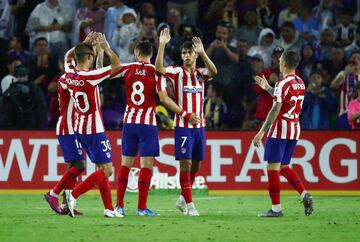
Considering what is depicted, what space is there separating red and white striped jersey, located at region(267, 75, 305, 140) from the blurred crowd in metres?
4.90

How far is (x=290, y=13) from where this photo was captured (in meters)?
21.2

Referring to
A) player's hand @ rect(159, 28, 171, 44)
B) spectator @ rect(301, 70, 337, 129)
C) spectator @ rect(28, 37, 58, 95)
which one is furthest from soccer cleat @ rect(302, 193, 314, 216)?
spectator @ rect(28, 37, 58, 95)

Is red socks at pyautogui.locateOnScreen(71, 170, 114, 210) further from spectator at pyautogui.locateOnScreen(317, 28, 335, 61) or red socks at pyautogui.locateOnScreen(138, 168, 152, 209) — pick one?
spectator at pyautogui.locateOnScreen(317, 28, 335, 61)

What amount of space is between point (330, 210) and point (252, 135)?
340 centimetres

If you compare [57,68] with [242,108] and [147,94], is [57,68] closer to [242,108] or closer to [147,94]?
[242,108]

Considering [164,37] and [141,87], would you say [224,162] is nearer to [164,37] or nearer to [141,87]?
[141,87]

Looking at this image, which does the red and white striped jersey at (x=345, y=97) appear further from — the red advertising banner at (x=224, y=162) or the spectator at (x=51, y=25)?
the spectator at (x=51, y=25)

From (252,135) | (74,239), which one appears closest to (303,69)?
(252,135)

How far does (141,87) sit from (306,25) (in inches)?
329

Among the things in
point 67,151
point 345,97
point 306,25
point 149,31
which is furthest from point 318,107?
point 67,151

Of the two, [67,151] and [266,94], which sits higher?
[266,94]

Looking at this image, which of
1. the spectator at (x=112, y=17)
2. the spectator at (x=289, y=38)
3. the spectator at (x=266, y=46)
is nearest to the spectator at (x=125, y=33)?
the spectator at (x=112, y=17)

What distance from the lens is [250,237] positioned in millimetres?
10930

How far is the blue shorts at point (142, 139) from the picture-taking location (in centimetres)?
1339
